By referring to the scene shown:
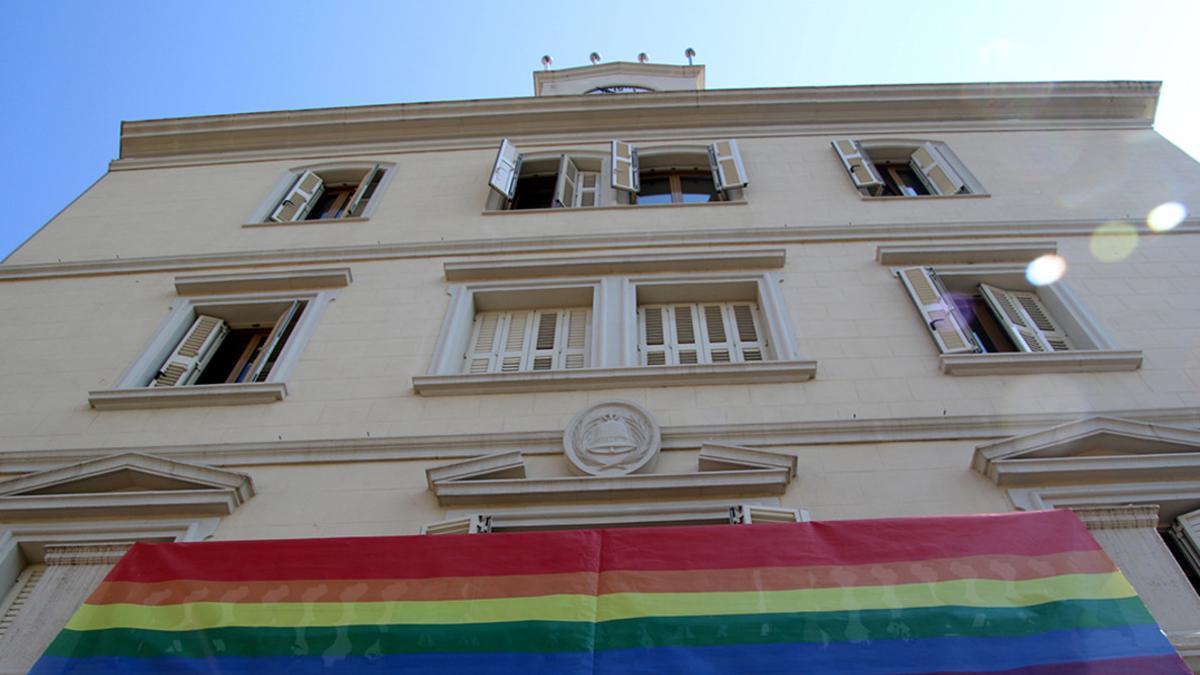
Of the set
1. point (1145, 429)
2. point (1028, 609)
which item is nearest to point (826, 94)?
point (1145, 429)

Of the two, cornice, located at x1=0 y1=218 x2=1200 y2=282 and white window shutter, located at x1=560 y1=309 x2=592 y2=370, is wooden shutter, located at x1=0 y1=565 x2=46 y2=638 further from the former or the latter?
white window shutter, located at x1=560 y1=309 x2=592 y2=370

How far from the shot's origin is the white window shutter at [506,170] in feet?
39.4

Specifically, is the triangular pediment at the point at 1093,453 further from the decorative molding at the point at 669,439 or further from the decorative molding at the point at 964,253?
the decorative molding at the point at 964,253

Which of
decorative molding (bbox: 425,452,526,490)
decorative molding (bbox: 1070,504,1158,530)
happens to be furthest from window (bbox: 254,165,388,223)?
decorative molding (bbox: 1070,504,1158,530)

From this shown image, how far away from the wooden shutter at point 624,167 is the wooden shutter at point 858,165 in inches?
125

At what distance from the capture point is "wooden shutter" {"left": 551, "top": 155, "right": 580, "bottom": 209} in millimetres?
12156

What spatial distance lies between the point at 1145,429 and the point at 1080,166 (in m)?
6.58

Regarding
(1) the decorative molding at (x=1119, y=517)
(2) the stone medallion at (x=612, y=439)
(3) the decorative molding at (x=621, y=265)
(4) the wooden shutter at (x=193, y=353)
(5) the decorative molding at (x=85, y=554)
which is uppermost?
(3) the decorative molding at (x=621, y=265)

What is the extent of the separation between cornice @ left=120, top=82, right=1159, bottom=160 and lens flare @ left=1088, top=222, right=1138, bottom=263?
3998 millimetres

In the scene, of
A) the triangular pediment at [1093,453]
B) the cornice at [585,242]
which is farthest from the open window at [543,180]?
the triangular pediment at [1093,453]

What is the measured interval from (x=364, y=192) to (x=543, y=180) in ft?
9.39

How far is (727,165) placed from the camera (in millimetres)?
12414

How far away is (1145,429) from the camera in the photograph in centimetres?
700

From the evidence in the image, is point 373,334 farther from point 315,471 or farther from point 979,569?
point 979,569
